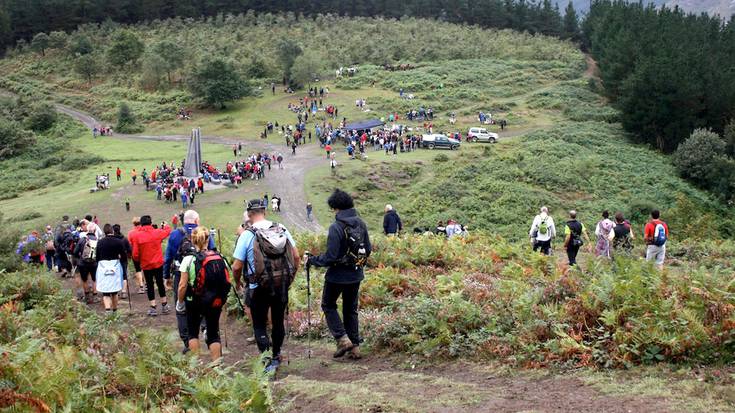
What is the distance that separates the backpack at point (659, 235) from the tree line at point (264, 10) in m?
107

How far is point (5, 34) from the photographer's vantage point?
330ft

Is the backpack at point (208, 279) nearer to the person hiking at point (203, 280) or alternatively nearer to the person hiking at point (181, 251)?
the person hiking at point (203, 280)

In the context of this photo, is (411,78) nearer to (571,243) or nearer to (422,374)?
(571,243)

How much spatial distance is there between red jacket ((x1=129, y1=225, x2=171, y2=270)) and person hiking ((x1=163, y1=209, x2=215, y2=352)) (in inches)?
47.6

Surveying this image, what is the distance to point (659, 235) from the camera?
12.8m

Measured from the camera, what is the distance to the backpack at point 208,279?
7.44 metres

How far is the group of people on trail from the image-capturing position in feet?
42.2

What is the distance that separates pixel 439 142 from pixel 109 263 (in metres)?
41.5

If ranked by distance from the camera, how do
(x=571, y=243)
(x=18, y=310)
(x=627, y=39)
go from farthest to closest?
1. (x=627, y=39)
2. (x=571, y=243)
3. (x=18, y=310)

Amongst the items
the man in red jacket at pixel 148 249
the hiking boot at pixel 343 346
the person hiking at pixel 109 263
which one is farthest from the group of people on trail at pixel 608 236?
the person hiking at pixel 109 263

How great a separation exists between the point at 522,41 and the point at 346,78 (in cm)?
3738

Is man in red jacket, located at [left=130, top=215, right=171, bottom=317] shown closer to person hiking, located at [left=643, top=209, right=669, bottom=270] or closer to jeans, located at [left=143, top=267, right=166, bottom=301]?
jeans, located at [left=143, top=267, right=166, bottom=301]

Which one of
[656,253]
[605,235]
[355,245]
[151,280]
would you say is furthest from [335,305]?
[605,235]

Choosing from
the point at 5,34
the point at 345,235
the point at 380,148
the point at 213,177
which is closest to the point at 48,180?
the point at 213,177
